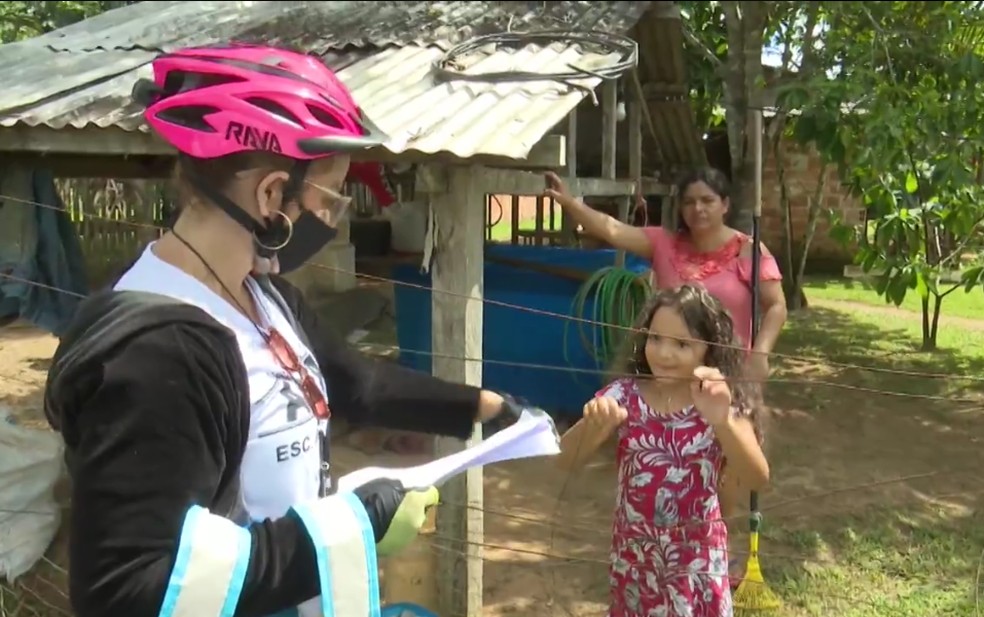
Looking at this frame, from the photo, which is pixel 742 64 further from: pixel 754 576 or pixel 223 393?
pixel 754 576

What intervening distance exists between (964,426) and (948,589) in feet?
8.30

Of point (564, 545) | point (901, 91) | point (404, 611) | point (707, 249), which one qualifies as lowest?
point (564, 545)

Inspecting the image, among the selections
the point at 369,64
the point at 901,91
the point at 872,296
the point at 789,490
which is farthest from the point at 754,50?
the point at 872,296

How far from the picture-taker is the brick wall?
10.3m

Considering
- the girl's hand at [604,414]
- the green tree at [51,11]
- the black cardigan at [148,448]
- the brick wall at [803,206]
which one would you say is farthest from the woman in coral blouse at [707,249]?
the green tree at [51,11]

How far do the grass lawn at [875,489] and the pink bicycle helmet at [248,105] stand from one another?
1.15 m

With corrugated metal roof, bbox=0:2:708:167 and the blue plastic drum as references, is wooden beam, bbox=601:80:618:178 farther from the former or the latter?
the blue plastic drum

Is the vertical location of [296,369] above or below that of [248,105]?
below

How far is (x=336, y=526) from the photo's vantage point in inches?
43.8

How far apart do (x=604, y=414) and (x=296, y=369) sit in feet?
2.66

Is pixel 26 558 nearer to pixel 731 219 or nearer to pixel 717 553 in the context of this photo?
pixel 717 553

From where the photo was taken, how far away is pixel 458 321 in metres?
3.08

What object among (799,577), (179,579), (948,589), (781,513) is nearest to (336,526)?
(179,579)

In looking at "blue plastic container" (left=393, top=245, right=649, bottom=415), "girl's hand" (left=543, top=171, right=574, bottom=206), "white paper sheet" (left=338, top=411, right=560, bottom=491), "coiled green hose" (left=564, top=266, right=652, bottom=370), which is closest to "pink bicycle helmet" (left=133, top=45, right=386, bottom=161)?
"white paper sheet" (left=338, top=411, right=560, bottom=491)
